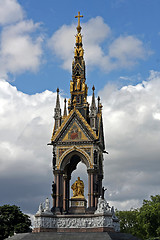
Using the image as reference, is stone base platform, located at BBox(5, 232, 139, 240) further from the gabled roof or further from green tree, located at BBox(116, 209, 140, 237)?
green tree, located at BBox(116, 209, 140, 237)

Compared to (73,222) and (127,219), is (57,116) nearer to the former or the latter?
(73,222)

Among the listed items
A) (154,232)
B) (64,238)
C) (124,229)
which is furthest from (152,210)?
(64,238)

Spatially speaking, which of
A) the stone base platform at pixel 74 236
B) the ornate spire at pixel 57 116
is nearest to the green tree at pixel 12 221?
the stone base platform at pixel 74 236

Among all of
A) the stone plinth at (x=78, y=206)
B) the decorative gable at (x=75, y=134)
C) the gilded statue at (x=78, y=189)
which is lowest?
the stone plinth at (x=78, y=206)

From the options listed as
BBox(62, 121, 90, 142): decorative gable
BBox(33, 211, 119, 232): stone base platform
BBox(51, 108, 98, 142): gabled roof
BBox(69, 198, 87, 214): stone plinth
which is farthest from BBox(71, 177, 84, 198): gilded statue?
BBox(51, 108, 98, 142): gabled roof

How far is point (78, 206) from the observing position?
1565 inches

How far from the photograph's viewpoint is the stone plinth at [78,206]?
Answer: 39438 mm

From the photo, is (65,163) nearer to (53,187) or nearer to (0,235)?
(53,187)

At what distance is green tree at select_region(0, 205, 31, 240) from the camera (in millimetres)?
54094

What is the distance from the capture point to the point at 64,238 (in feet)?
115

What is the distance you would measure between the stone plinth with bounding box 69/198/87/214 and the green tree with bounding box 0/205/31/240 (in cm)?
1670

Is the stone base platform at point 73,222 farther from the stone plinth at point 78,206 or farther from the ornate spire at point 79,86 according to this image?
the ornate spire at point 79,86

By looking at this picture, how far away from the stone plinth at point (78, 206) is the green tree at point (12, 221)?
16.7m

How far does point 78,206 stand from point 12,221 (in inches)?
761
